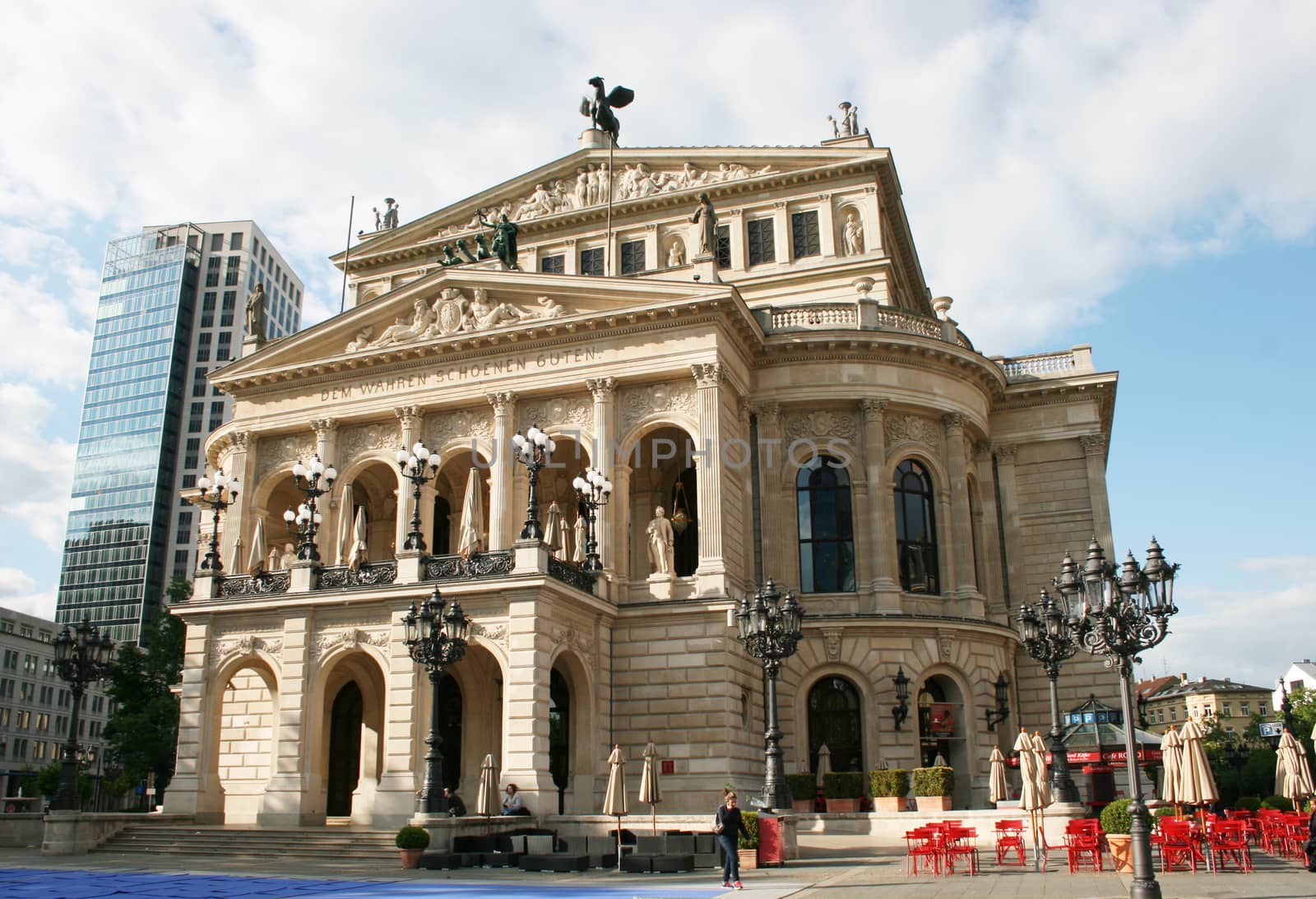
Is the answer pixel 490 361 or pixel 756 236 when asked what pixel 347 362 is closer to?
pixel 490 361

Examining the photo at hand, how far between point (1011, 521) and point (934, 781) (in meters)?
15.4

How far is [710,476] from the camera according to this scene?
32938 mm

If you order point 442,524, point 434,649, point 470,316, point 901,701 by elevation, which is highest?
point 470,316

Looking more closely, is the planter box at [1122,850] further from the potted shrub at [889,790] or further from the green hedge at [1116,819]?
the potted shrub at [889,790]

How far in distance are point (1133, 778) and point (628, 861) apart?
9778 mm

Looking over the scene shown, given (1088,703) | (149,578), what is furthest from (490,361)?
(149,578)

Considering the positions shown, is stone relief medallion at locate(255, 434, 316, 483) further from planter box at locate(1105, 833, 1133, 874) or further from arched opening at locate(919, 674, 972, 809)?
planter box at locate(1105, 833, 1133, 874)

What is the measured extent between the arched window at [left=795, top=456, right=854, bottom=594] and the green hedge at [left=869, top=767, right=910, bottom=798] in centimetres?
727

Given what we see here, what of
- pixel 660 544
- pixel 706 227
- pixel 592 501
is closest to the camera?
pixel 592 501

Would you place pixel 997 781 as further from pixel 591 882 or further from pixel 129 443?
pixel 129 443

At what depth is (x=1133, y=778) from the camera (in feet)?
48.6

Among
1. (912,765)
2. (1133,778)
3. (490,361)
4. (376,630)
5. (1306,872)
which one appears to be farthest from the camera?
(490,361)

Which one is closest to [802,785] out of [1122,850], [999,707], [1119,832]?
[999,707]

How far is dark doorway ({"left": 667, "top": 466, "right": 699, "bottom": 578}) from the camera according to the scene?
36719mm
